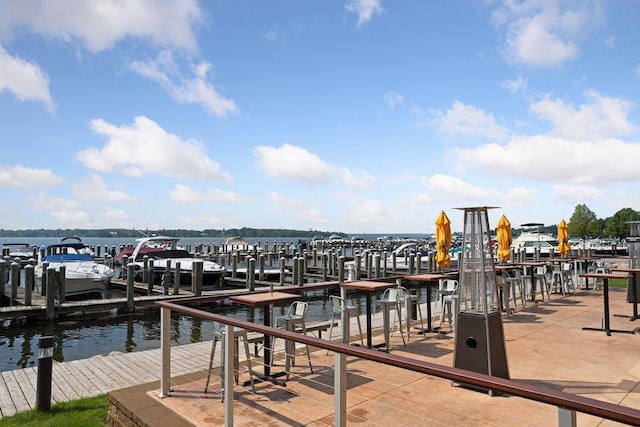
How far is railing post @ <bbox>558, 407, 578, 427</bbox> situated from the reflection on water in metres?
11.8

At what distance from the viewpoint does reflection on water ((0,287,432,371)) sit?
11703 millimetres

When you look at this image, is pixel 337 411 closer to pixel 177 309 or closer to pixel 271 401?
pixel 271 401

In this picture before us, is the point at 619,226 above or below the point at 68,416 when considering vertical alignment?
above

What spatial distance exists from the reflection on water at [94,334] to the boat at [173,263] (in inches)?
144

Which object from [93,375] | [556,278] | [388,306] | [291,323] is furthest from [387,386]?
[556,278]

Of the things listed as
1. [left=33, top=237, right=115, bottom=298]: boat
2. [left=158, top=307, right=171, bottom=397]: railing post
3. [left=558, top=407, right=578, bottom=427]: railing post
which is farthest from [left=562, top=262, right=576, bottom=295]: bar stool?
[left=33, top=237, right=115, bottom=298]: boat

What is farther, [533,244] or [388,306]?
[533,244]

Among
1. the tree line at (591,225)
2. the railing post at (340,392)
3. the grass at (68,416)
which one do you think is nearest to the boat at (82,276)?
the grass at (68,416)

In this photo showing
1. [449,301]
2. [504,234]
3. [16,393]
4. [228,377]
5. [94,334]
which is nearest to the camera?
[228,377]

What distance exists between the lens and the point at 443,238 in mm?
9266

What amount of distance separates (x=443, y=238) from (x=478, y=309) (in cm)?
411

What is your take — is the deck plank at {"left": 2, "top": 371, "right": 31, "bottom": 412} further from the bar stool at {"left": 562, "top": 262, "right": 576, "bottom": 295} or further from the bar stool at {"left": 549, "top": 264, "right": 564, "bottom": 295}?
the bar stool at {"left": 562, "top": 262, "right": 576, "bottom": 295}

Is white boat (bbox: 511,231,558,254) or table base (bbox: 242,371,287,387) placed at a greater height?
white boat (bbox: 511,231,558,254)

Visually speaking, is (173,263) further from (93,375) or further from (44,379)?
(44,379)
